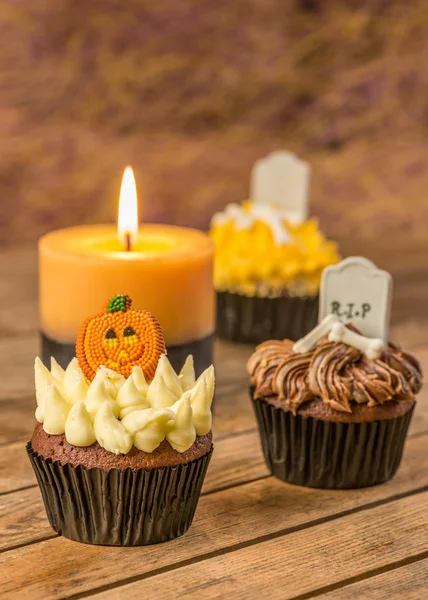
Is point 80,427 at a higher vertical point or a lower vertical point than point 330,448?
higher

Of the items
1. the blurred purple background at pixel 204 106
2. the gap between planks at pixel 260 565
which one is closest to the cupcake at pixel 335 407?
the gap between planks at pixel 260 565

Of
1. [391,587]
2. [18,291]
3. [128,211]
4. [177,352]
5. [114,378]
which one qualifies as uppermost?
[128,211]

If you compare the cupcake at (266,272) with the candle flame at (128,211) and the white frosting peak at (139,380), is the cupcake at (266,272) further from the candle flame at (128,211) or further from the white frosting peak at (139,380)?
the white frosting peak at (139,380)

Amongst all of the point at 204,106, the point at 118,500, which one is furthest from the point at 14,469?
the point at 204,106

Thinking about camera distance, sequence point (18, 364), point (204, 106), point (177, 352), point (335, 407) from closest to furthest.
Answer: point (335, 407), point (177, 352), point (18, 364), point (204, 106)

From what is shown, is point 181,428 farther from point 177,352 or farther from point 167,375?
point 177,352

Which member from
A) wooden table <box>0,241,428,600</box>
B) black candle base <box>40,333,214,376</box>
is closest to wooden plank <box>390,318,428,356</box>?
wooden table <box>0,241,428,600</box>

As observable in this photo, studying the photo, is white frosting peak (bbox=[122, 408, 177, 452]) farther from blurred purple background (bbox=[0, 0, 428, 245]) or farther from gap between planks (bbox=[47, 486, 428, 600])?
blurred purple background (bbox=[0, 0, 428, 245])
